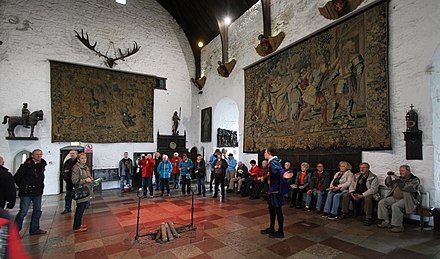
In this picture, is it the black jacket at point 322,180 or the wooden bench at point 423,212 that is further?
the black jacket at point 322,180

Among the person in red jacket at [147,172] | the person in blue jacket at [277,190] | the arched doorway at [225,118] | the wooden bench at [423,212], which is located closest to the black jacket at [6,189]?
the person in blue jacket at [277,190]

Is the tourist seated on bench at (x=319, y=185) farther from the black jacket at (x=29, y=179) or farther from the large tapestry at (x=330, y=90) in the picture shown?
the black jacket at (x=29, y=179)

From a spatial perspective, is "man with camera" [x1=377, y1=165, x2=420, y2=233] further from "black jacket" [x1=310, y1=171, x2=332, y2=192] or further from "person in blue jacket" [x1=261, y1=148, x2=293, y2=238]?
"person in blue jacket" [x1=261, y1=148, x2=293, y2=238]

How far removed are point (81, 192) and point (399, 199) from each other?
5.77m

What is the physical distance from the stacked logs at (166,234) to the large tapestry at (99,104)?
7277mm

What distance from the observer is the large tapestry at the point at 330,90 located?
516 cm

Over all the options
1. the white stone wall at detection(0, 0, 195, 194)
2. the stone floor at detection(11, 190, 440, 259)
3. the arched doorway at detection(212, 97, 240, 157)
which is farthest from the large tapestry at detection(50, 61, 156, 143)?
the stone floor at detection(11, 190, 440, 259)

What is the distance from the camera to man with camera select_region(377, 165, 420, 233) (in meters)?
4.20

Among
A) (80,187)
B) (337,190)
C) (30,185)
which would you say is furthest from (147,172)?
(337,190)

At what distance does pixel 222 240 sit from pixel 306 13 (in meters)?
6.40

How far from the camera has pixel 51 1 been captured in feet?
31.0

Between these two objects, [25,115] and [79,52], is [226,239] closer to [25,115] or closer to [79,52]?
[25,115]

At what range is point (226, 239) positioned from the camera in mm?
3938

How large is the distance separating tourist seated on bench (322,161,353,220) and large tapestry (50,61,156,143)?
27.1 feet
